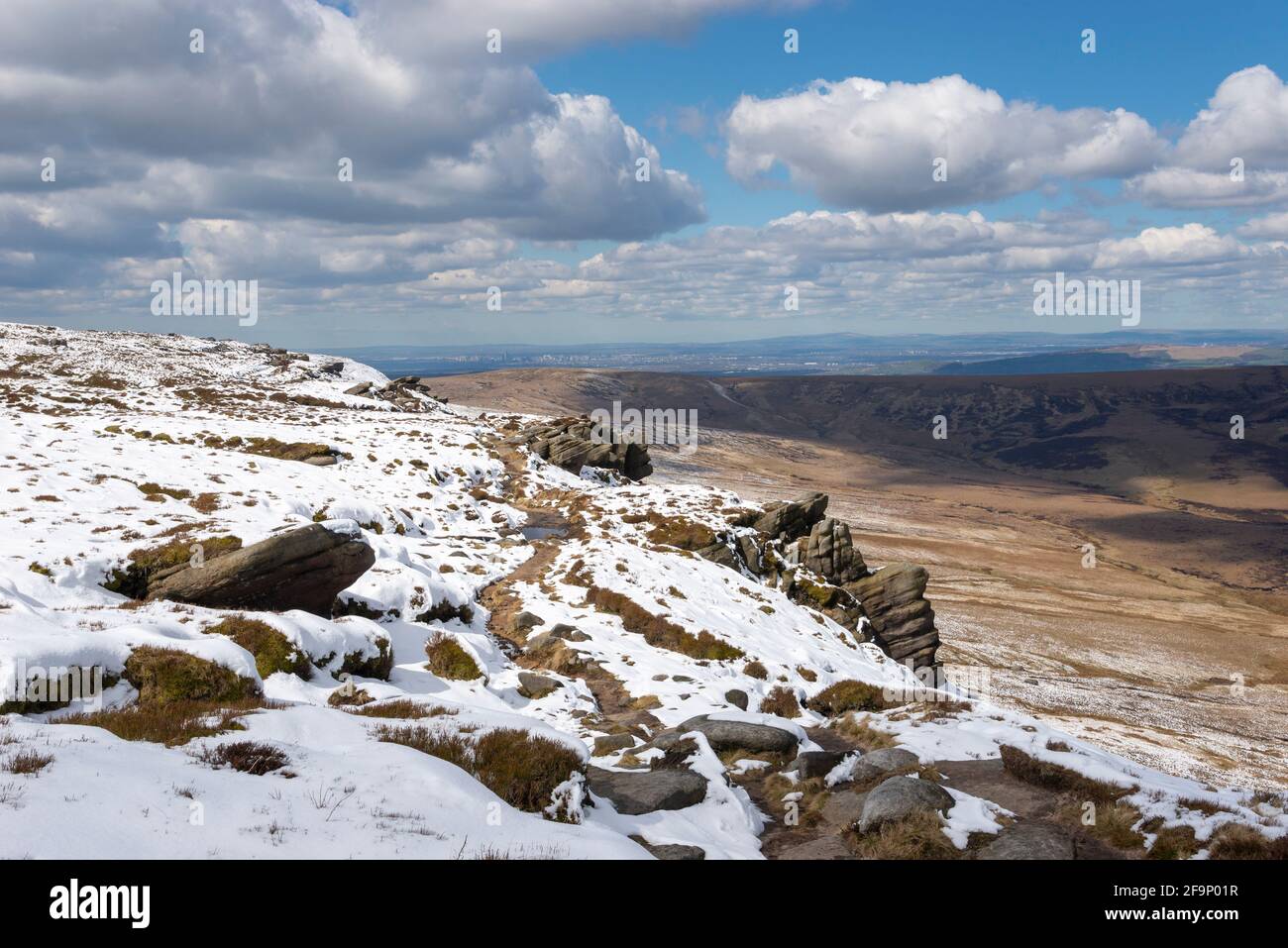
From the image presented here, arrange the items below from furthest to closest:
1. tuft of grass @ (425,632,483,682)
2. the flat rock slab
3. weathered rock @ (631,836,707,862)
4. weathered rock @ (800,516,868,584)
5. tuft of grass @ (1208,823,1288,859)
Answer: weathered rock @ (800,516,868,584) < tuft of grass @ (425,632,483,682) < the flat rock slab < tuft of grass @ (1208,823,1288,859) < weathered rock @ (631,836,707,862)

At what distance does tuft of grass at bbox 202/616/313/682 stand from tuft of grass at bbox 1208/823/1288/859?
1923 cm

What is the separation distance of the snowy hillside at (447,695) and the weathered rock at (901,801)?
0.14 meters

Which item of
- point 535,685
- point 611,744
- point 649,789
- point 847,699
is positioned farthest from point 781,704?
point 649,789

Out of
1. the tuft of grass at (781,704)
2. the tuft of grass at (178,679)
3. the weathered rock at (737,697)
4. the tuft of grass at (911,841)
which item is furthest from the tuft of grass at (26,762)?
the tuft of grass at (781,704)

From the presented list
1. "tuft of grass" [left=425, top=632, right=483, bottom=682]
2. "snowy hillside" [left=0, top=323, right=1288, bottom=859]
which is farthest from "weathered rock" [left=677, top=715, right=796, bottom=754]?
"tuft of grass" [left=425, top=632, right=483, bottom=682]

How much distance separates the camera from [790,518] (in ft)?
152

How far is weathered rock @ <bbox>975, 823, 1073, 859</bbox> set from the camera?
36.3 feet

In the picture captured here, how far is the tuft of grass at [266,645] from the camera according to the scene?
57.3 ft

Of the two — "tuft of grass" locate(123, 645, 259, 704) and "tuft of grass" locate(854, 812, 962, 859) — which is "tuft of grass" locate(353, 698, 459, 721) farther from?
"tuft of grass" locate(854, 812, 962, 859)

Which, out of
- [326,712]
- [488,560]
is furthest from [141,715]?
[488,560]

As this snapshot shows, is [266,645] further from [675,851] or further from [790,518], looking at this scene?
[790,518]

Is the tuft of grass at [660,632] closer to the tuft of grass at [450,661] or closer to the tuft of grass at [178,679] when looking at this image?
the tuft of grass at [450,661]

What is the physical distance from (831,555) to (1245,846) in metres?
32.5
